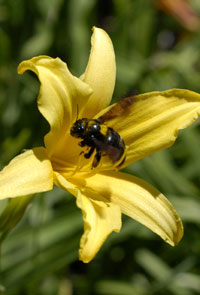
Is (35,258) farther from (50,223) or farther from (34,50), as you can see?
(34,50)

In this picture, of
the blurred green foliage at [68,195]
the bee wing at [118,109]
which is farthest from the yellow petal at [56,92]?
the blurred green foliage at [68,195]

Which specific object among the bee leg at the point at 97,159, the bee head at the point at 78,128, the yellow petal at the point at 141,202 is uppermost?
the bee head at the point at 78,128

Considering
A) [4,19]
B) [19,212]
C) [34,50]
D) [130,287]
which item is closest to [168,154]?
[130,287]

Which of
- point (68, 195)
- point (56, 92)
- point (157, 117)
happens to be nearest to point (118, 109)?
point (157, 117)

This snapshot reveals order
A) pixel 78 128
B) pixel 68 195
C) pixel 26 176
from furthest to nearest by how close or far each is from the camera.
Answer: pixel 68 195 → pixel 78 128 → pixel 26 176

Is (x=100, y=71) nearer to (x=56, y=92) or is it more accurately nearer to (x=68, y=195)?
(x=56, y=92)

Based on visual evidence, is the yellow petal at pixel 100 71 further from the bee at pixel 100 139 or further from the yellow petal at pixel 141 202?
the yellow petal at pixel 141 202

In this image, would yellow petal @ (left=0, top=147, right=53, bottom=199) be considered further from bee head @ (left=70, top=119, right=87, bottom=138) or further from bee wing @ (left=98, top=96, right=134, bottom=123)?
bee wing @ (left=98, top=96, right=134, bottom=123)
